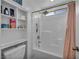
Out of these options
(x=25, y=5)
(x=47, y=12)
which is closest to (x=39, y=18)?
(x=47, y=12)

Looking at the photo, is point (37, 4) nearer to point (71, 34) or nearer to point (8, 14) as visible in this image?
point (8, 14)

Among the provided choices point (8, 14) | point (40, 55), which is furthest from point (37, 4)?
point (40, 55)

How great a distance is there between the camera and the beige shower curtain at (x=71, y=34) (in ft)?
5.65

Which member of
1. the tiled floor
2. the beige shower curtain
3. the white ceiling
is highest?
the white ceiling

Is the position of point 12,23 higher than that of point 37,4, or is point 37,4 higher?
point 37,4

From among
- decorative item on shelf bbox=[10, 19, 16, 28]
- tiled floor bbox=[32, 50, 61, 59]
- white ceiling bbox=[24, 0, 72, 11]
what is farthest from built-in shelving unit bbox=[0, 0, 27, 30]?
tiled floor bbox=[32, 50, 61, 59]

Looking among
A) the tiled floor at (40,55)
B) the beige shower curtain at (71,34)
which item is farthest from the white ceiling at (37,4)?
the tiled floor at (40,55)

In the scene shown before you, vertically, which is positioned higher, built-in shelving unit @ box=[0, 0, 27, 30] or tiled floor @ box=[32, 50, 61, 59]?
built-in shelving unit @ box=[0, 0, 27, 30]

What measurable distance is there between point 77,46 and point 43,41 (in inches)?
39.4

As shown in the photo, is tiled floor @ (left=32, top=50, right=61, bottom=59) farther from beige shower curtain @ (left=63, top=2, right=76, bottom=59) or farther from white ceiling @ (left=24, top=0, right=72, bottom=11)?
white ceiling @ (left=24, top=0, right=72, bottom=11)

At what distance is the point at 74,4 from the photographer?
1727mm

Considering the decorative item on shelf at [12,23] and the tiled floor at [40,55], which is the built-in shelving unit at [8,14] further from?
the tiled floor at [40,55]

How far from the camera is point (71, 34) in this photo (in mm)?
1743

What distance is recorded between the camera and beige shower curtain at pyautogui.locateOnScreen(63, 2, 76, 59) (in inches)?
67.7
